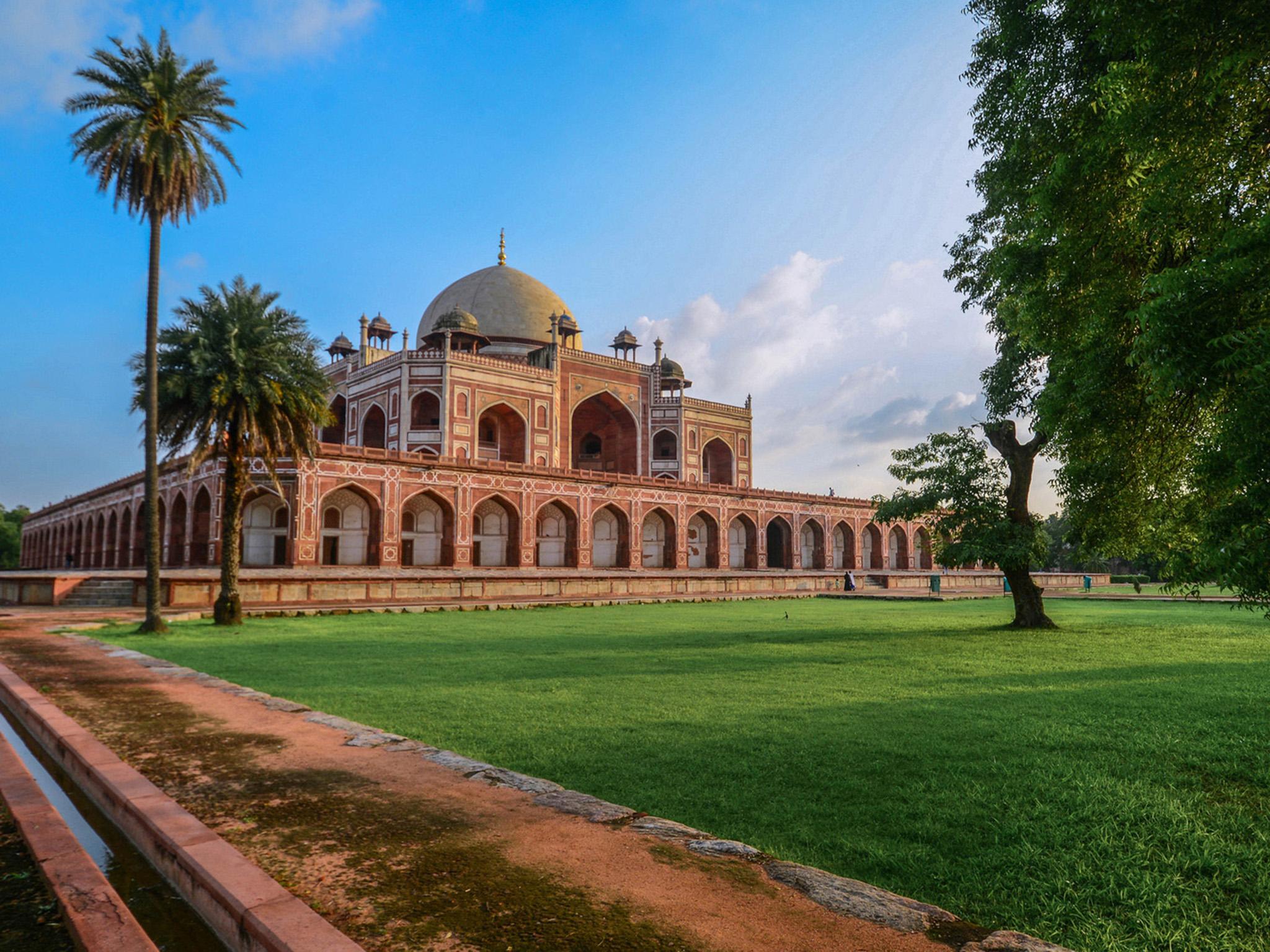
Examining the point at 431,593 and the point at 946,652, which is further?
the point at 431,593

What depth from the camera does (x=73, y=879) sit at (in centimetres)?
261

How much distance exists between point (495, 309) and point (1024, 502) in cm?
3231

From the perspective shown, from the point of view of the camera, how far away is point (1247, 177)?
5160mm

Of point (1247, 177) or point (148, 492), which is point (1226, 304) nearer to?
point (1247, 177)

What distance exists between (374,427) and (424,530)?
9.57 m

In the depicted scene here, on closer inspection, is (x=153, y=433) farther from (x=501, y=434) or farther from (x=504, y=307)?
(x=504, y=307)

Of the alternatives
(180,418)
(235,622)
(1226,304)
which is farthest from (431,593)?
(1226,304)

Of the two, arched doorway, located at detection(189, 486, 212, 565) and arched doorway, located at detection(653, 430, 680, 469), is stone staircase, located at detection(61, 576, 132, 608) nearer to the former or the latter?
arched doorway, located at detection(189, 486, 212, 565)

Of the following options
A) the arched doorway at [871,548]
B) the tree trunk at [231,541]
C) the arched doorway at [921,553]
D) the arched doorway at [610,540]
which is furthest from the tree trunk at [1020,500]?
the arched doorway at [921,553]

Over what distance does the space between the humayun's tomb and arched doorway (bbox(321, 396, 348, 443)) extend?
0.55ft

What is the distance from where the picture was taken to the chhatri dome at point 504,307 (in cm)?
4009

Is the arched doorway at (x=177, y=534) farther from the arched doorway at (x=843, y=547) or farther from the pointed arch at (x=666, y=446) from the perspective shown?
the arched doorway at (x=843, y=547)

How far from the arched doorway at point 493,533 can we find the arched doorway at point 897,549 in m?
25.0

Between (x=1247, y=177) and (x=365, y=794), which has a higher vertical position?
(x=1247, y=177)
